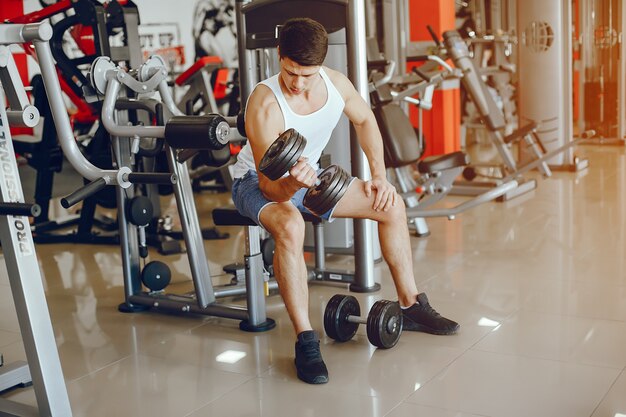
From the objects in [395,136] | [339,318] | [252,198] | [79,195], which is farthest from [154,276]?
[395,136]

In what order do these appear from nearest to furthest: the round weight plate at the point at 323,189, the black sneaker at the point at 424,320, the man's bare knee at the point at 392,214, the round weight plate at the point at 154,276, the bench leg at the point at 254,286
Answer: the round weight plate at the point at 323,189, the man's bare knee at the point at 392,214, the black sneaker at the point at 424,320, the bench leg at the point at 254,286, the round weight plate at the point at 154,276

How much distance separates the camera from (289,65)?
8.46ft

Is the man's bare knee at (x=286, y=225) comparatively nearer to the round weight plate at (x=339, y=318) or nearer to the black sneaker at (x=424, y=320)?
the round weight plate at (x=339, y=318)

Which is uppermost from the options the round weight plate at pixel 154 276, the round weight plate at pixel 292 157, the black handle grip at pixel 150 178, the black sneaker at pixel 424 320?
the round weight plate at pixel 292 157

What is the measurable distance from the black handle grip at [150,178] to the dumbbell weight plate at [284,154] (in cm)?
73

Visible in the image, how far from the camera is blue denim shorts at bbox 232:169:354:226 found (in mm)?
2797

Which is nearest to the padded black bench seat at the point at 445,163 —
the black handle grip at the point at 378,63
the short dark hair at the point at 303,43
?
the black handle grip at the point at 378,63

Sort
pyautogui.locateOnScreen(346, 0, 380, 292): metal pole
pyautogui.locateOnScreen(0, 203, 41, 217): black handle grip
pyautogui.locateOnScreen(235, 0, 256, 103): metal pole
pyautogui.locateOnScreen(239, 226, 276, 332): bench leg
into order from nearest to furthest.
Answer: pyautogui.locateOnScreen(0, 203, 41, 217): black handle grip
pyautogui.locateOnScreen(239, 226, 276, 332): bench leg
pyautogui.locateOnScreen(346, 0, 380, 292): metal pole
pyautogui.locateOnScreen(235, 0, 256, 103): metal pole

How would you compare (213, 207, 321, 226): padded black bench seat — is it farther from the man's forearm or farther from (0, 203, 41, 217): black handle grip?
(0, 203, 41, 217): black handle grip

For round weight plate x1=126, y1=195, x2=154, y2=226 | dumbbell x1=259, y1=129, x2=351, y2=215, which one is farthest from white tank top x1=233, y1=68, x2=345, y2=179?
round weight plate x1=126, y1=195, x2=154, y2=226

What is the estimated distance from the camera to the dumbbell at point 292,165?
92.5 inches

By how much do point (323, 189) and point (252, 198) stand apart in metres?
0.43

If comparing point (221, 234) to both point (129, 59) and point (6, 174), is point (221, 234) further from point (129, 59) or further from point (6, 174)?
point (6, 174)

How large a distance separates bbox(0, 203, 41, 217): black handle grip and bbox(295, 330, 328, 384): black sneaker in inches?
40.1
